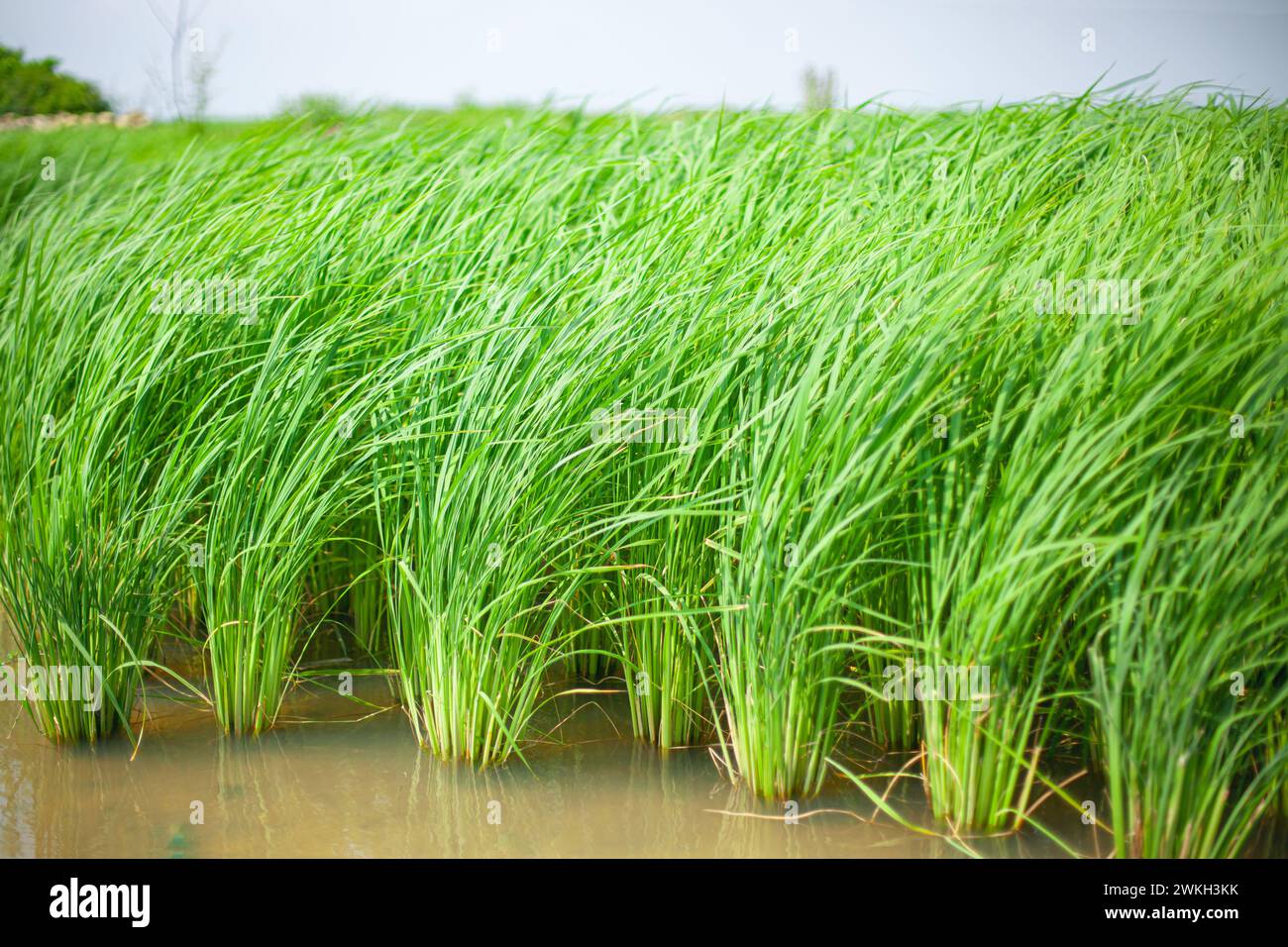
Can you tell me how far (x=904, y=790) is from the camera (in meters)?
2.67

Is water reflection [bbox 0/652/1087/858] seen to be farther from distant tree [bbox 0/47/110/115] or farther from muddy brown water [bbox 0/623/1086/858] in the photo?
distant tree [bbox 0/47/110/115]

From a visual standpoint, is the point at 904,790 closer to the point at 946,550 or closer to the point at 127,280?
the point at 946,550

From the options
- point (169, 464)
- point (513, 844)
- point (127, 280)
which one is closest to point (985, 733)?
point (513, 844)

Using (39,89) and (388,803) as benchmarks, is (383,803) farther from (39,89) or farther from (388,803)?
(39,89)

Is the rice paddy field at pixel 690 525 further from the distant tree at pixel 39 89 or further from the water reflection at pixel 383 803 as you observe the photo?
the distant tree at pixel 39 89

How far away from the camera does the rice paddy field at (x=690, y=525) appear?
2.30m

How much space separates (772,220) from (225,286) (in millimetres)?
1802

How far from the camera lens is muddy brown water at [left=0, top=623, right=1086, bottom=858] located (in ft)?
8.20

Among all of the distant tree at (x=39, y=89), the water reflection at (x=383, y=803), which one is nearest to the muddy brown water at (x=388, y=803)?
the water reflection at (x=383, y=803)

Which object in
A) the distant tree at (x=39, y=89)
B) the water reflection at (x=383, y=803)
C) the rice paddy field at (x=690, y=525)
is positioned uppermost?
the distant tree at (x=39, y=89)

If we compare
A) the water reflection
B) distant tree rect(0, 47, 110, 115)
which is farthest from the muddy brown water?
distant tree rect(0, 47, 110, 115)

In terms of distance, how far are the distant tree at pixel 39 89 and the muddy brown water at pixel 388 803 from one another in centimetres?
927

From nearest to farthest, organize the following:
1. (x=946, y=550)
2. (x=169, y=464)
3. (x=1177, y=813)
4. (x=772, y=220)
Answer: (x=1177, y=813), (x=946, y=550), (x=169, y=464), (x=772, y=220)
